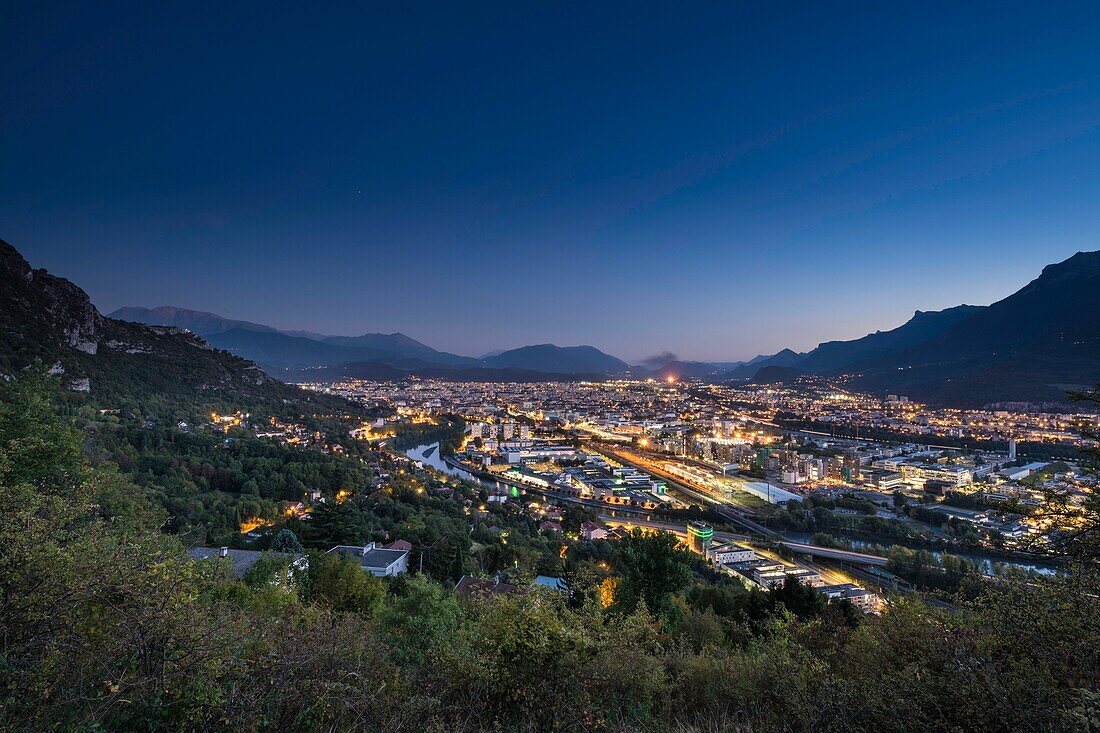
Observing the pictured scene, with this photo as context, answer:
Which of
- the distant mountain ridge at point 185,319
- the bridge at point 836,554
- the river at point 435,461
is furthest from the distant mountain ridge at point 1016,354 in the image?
the distant mountain ridge at point 185,319

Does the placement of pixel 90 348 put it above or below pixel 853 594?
above

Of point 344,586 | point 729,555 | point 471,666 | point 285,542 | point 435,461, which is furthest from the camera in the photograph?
point 435,461

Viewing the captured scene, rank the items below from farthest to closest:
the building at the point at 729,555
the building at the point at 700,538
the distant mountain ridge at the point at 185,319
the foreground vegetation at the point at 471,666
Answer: the distant mountain ridge at the point at 185,319 → the building at the point at 700,538 → the building at the point at 729,555 → the foreground vegetation at the point at 471,666

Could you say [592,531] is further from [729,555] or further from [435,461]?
[435,461]

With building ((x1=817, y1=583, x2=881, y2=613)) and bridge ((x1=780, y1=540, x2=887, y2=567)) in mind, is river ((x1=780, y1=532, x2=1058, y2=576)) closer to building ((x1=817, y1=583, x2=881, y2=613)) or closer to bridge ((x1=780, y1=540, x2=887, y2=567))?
bridge ((x1=780, y1=540, x2=887, y2=567))

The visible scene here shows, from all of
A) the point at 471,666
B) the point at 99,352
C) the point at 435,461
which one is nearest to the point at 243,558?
the point at 471,666

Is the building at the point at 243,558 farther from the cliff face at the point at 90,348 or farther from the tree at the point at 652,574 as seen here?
the cliff face at the point at 90,348
